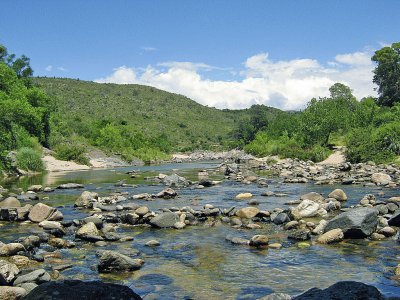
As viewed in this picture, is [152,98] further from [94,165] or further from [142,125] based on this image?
[94,165]

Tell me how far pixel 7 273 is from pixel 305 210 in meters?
12.2

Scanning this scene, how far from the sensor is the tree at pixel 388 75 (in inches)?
3253

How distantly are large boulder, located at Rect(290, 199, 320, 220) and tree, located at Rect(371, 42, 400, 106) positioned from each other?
239 ft

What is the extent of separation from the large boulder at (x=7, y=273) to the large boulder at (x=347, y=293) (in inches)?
251

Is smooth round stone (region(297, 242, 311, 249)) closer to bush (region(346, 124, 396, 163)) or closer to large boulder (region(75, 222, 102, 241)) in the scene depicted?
large boulder (region(75, 222, 102, 241))

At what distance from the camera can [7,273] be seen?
30.2 ft

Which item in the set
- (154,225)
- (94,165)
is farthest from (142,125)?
(154,225)

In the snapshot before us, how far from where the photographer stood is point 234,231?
1530cm

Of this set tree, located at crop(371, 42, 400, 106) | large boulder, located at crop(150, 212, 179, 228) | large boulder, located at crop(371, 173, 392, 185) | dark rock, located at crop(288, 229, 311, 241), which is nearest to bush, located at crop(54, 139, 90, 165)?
large boulder, located at crop(371, 173, 392, 185)

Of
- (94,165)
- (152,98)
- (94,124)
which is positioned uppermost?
(152,98)

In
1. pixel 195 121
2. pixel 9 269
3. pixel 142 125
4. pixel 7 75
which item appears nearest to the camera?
pixel 9 269

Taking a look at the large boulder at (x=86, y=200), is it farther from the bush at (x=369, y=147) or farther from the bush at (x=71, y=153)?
the bush at (x=71, y=153)

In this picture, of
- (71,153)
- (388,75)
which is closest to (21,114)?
(71,153)

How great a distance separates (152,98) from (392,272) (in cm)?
16846
